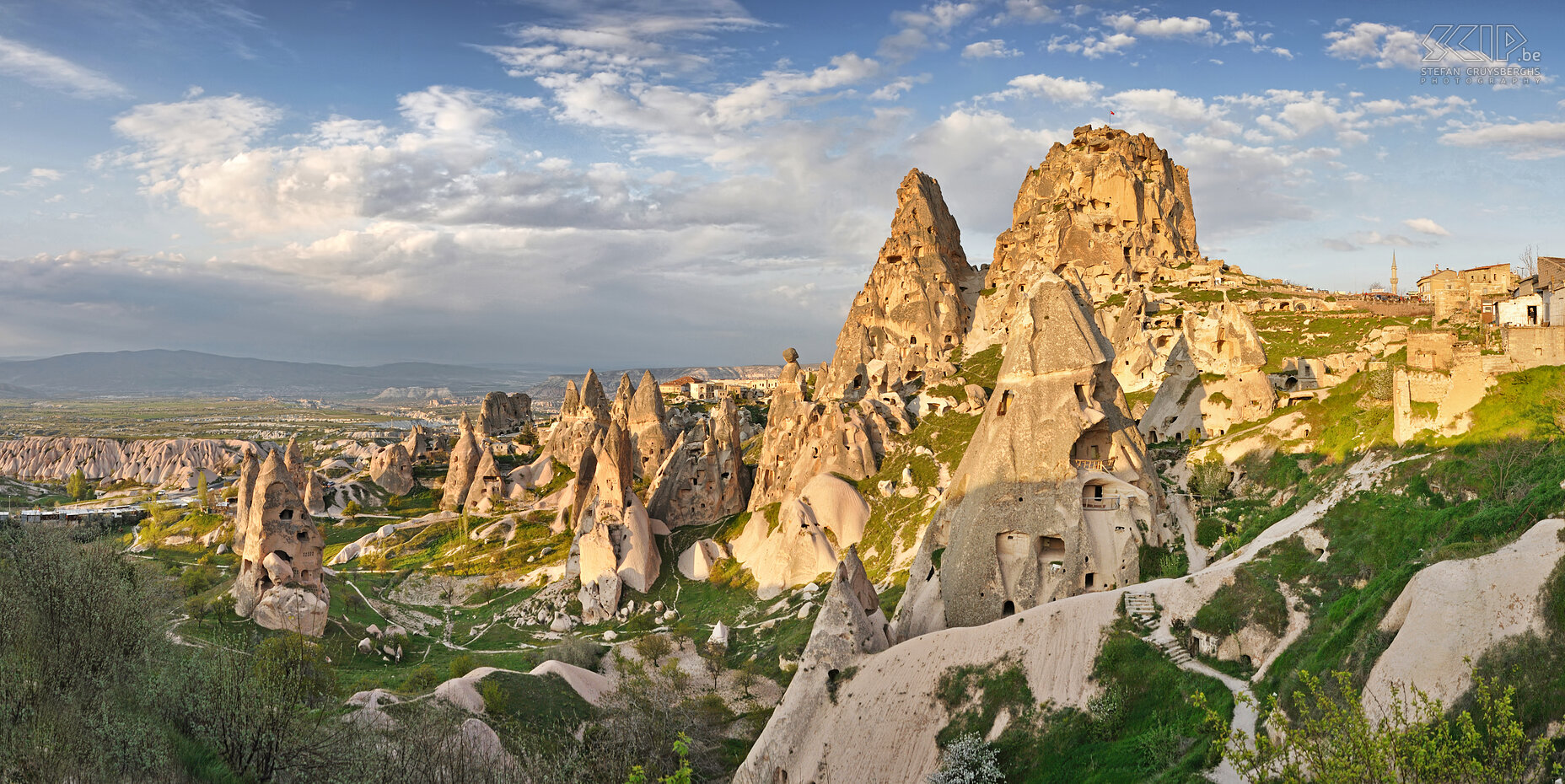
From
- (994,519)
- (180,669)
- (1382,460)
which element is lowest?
(180,669)

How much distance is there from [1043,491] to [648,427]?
51763 mm

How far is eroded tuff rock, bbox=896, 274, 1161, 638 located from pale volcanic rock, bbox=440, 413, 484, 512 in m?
61.2

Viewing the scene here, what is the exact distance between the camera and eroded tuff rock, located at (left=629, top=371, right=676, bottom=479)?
7881cm

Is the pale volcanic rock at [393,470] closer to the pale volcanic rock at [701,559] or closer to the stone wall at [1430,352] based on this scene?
the pale volcanic rock at [701,559]

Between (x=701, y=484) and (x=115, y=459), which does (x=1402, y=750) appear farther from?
(x=115, y=459)

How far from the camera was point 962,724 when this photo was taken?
28.0 meters

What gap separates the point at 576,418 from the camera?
88.8 m

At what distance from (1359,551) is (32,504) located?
5596 inches

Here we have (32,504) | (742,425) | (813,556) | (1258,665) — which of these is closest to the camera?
(1258,665)

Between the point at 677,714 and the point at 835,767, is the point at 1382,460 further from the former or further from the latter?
the point at 677,714

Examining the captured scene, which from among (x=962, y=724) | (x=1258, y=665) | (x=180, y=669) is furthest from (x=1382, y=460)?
(x=180, y=669)

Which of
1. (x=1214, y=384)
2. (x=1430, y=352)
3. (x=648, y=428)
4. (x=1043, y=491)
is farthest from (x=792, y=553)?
(x=1430, y=352)

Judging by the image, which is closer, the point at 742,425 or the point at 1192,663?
the point at 1192,663

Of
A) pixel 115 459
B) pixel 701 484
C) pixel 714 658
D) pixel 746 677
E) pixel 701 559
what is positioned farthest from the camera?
pixel 115 459
